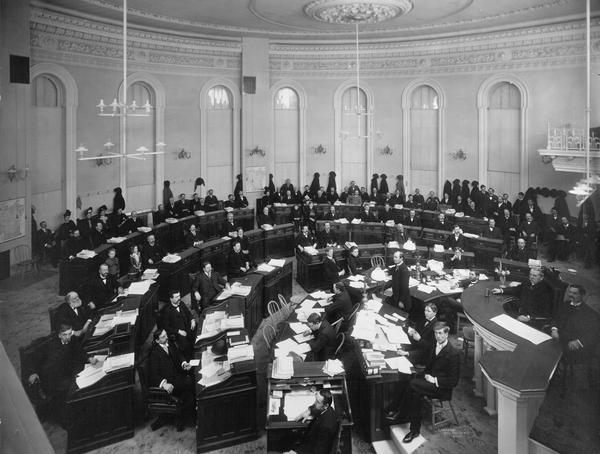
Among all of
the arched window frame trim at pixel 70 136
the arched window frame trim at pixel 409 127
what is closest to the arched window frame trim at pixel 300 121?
the arched window frame trim at pixel 409 127

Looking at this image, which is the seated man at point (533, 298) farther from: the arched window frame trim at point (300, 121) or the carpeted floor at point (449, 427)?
the arched window frame trim at point (300, 121)

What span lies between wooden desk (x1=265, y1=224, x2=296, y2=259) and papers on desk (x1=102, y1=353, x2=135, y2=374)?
7.58m

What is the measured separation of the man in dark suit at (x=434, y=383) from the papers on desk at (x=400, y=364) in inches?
6.0

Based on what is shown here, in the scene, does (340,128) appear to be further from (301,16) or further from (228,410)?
(228,410)

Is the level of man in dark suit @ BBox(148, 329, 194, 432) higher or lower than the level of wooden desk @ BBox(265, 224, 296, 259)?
lower

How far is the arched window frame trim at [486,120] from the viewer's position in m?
16.7

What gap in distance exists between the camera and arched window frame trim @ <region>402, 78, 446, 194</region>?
18.6 m

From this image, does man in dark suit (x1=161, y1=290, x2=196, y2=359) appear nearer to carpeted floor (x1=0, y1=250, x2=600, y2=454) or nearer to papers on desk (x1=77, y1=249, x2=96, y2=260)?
carpeted floor (x1=0, y1=250, x2=600, y2=454)

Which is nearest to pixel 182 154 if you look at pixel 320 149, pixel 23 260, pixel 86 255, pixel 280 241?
pixel 320 149

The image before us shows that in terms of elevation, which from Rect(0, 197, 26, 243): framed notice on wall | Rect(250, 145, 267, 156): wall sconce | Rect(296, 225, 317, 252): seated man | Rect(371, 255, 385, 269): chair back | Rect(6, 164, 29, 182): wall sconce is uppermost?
Rect(250, 145, 267, 156): wall sconce

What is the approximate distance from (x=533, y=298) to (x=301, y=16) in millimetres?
11280

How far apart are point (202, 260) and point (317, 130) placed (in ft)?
33.5

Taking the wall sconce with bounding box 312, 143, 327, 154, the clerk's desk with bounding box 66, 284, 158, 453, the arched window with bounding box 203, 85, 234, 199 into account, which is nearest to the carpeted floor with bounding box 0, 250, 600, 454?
the clerk's desk with bounding box 66, 284, 158, 453

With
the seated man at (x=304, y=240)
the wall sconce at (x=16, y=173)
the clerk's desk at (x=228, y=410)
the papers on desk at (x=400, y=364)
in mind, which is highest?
the wall sconce at (x=16, y=173)
